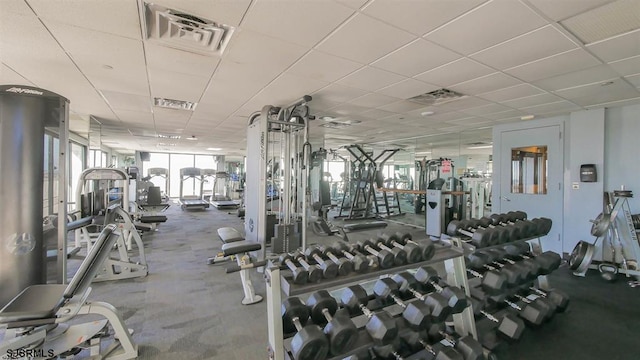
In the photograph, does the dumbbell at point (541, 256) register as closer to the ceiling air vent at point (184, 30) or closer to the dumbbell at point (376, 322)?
the dumbbell at point (376, 322)

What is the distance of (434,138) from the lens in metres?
6.95

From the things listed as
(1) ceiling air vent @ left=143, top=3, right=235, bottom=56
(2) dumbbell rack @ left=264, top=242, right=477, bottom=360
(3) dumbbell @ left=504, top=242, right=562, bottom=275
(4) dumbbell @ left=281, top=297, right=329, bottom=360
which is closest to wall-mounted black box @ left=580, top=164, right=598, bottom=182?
(3) dumbbell @ left=504, top=242, right=562, bottom=275

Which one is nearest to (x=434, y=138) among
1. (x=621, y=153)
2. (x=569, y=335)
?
(x=621, y=153)

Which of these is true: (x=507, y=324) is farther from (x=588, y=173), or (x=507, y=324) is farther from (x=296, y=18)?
(x=588, y=173)

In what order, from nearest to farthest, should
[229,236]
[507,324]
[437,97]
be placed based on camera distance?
[507,324] → [229,236] → [437,97]

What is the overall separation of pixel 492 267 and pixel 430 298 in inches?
43.9

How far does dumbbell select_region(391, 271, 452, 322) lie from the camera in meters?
1.67

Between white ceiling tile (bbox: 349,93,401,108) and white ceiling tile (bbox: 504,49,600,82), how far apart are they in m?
1.35

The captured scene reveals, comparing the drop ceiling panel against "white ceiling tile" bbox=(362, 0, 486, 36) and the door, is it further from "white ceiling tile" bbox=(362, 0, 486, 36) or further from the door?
the door

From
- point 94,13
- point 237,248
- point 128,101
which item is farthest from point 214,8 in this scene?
point 128,101

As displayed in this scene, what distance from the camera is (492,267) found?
244cm

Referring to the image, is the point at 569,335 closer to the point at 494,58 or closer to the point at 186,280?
the point at 494,58

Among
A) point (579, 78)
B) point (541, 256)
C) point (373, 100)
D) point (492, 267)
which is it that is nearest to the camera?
point (492, 267)

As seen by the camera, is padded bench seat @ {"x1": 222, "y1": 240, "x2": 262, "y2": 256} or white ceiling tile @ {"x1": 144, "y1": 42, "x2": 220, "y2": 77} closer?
white ceiling tile @ {"x1": 144, "y1": 42, "x2": 220, "y2": 77}
